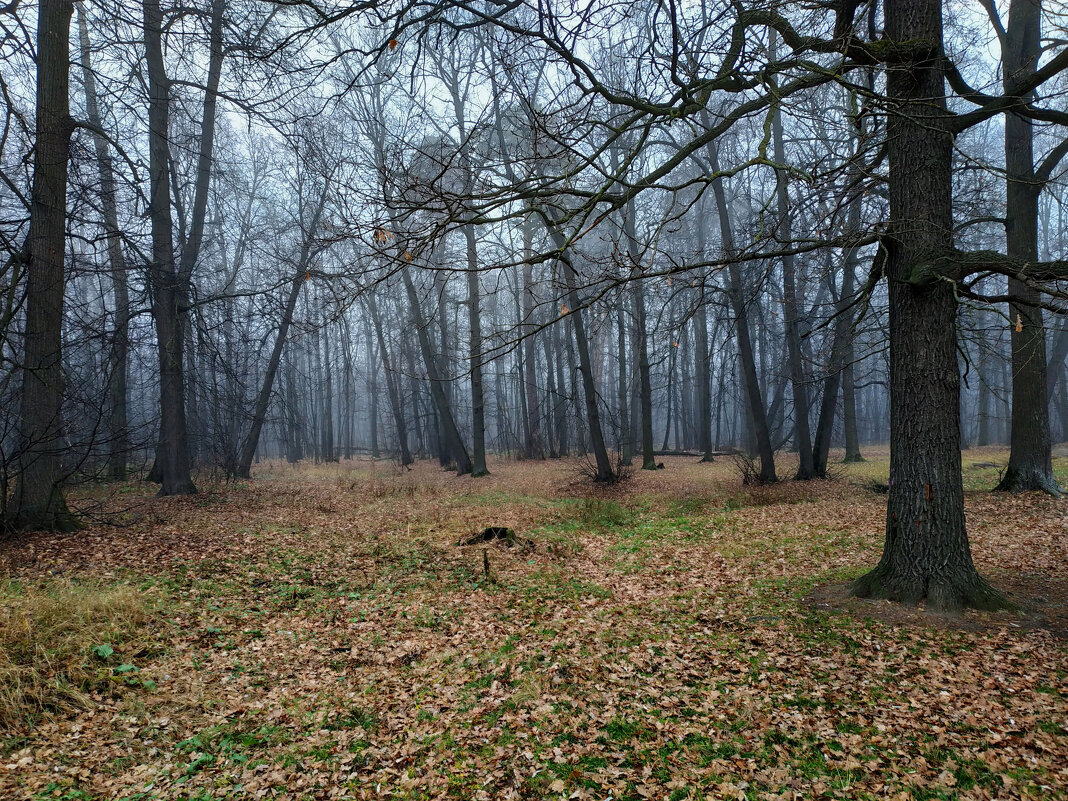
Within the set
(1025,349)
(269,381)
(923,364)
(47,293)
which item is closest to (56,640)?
(47,293)

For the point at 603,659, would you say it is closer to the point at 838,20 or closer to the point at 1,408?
the point at 838,20

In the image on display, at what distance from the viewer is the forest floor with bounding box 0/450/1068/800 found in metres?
3.30

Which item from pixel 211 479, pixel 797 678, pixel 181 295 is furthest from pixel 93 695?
pixel 211 479

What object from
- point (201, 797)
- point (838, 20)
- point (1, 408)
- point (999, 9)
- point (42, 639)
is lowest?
point (201, 797)

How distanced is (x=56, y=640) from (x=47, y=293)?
17.7 ft

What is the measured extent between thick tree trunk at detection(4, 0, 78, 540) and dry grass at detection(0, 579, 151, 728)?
8.30ft

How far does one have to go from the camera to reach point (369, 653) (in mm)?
5000

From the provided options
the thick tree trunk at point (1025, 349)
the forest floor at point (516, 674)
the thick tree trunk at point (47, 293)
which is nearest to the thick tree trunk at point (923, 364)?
the forest floor at point (516, 674)

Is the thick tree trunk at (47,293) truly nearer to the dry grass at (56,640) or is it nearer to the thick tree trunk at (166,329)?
the dry grass at (56,640)

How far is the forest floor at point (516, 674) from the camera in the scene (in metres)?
3.30

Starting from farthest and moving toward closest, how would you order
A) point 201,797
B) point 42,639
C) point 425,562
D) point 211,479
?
1. point 211,479
2. point 425,562
3. point 42,639
4. point 201,797

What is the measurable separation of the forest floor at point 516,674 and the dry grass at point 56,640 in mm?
22

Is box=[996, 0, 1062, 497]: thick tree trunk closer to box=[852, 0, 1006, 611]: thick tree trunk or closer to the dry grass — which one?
box=[852, 0, 1006, 611]: thick tree trunk

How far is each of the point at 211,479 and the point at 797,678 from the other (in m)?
15.1
